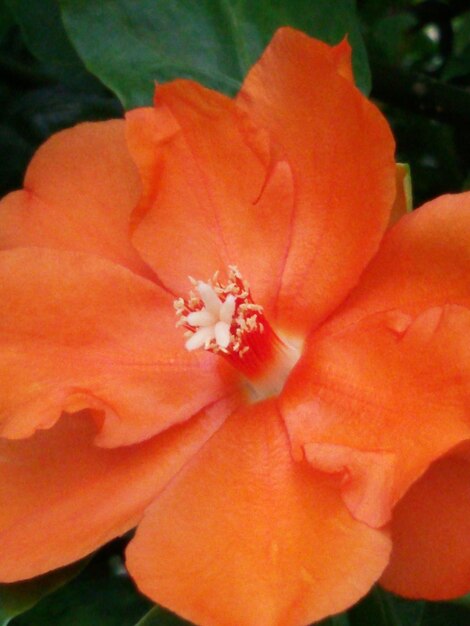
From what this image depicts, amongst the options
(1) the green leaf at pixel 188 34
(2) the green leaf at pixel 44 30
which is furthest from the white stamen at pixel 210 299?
(2) the green leaf at pixel 44 30

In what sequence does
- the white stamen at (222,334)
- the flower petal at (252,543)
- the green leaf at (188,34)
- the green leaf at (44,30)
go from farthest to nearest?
the green leaf at (44,30) → the green leaf at (188,34) → the white stamen at (222,334) → the flower petal at (252,543)

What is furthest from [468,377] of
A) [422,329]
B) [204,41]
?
[204,41]

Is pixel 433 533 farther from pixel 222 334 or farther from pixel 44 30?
pixel 44 30

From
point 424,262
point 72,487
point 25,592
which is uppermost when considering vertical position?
point 424,262

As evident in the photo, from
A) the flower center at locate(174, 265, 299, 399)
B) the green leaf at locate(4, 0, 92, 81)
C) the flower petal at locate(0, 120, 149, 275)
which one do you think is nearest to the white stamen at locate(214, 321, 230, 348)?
the flower center at locate(174, 265, 299, 399)

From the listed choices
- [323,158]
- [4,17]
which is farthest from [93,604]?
[4,17]

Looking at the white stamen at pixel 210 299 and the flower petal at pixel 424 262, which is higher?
the flower petal at pixel 424 262

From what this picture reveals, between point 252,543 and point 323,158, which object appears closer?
point 252,543

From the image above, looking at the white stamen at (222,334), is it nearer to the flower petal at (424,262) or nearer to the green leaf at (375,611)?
the flower petal at (424,262)
